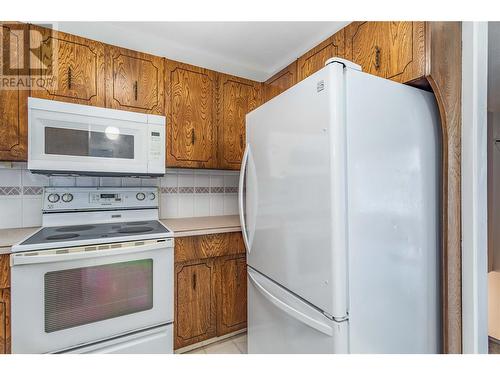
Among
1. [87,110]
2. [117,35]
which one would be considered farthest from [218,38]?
[87,110]

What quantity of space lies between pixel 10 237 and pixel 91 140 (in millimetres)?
690

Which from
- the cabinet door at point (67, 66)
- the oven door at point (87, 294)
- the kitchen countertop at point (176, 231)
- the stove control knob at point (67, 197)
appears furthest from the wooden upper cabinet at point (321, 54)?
the stove control knob at point (67, 197)

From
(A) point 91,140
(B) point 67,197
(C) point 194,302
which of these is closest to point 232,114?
(A) point 91,140

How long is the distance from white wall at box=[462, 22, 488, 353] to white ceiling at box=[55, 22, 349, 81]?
770 millimetres

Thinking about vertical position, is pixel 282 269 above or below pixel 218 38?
below

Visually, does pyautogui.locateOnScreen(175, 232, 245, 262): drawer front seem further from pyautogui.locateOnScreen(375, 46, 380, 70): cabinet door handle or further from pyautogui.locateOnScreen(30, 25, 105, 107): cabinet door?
pyautogui.locateOnScreen(375, 46, 380, 70): cabinet door handle

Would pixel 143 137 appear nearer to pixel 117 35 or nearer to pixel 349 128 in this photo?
pixel 117 35

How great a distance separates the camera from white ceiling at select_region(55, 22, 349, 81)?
1677 mm

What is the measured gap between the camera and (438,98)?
1086mm

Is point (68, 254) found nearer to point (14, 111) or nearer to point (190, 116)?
point (14, 111)

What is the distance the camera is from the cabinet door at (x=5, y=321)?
1.18 meters

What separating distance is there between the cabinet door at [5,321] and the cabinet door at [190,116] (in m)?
1.14

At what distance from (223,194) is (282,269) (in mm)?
1366

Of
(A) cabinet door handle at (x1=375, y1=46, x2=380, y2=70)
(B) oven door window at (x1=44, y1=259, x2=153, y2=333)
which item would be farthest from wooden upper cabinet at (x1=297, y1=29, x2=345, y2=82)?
(B) oven door window at (x1=44, y1=259, x2=153, y2=333)
